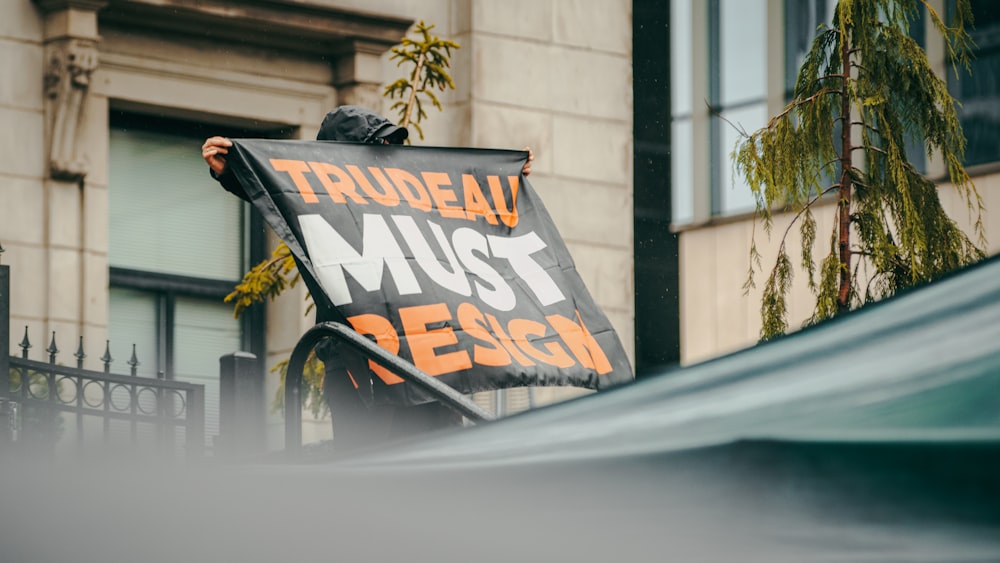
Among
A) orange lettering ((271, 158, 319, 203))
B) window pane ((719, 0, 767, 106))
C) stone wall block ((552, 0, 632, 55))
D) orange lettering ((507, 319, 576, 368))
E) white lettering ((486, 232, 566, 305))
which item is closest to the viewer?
orange lettering ((507, 319, 576, 368))

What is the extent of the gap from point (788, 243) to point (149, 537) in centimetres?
1633

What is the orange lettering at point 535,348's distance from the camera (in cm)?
658

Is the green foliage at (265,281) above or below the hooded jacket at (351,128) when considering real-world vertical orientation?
below

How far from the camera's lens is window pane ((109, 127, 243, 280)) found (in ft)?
44.3

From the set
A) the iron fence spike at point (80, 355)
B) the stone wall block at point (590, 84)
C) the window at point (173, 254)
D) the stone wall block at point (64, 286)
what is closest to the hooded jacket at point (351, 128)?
the iron fence spike at point (80, 355)

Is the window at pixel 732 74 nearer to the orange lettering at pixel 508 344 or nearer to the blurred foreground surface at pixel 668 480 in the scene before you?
the orange lettering at pixel 508 344

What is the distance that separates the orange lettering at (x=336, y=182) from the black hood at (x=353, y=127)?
12 centimetres

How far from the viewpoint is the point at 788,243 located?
18.0 meters

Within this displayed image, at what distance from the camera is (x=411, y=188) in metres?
6.92

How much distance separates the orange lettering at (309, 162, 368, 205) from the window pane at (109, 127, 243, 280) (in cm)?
699

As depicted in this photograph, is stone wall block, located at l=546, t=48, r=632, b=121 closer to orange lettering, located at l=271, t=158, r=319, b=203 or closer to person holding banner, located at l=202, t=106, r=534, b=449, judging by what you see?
orange lettering, located at l=271, t=158, r=319, b=203

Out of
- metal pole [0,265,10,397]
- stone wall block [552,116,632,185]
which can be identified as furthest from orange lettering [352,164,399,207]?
stone wall block [552,116,632,185]

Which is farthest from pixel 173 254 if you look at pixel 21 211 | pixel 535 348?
pixel 535 348

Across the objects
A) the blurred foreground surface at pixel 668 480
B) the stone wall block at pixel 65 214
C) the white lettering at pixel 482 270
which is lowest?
the blurred foreground surface at pixel 668 480
